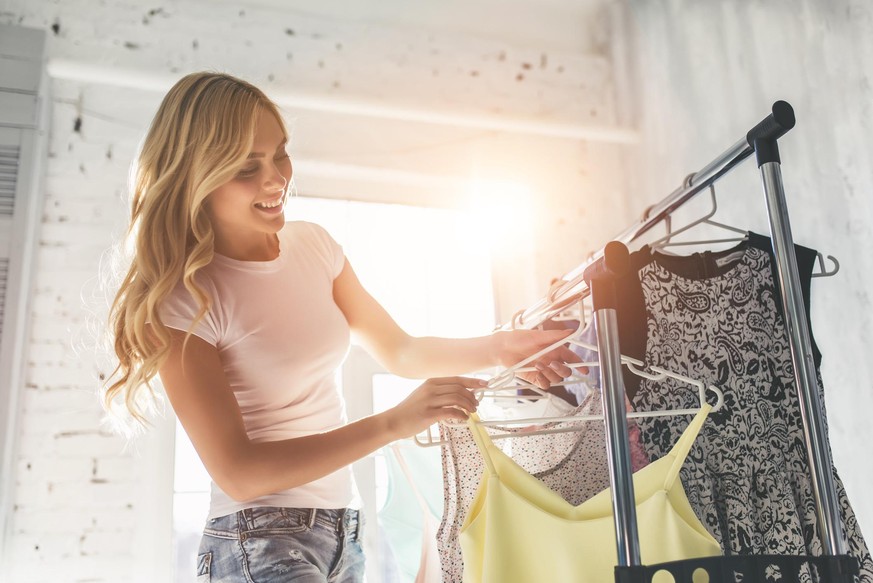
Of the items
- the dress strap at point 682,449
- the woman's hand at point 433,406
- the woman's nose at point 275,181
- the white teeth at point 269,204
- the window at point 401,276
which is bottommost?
the dress strap at point 682,449

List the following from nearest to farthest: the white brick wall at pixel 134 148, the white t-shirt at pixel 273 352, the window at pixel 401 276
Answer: the white t-shirt at pixel 273 352 → the white brick wall at pixel 134 148 → the window at pixel 401 276

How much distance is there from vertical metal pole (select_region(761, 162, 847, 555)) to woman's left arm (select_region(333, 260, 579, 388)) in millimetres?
365

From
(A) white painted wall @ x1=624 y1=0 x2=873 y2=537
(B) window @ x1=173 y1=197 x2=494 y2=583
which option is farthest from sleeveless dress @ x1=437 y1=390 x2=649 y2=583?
(B) window @ x1=173 y1=197 x2=494 y2=583

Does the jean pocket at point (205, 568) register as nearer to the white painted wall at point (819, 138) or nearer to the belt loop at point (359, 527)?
the belt loop at point (359, 527)

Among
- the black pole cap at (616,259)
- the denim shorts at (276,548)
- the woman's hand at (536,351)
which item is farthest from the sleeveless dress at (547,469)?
the black pole cap at (616,259)

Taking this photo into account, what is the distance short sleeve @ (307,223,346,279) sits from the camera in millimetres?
1543

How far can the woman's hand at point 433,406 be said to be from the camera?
3.92 feet

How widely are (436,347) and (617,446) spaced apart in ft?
1.90

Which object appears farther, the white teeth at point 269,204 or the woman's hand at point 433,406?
the white teeth at point 269,204

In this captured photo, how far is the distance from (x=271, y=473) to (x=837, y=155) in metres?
1.56

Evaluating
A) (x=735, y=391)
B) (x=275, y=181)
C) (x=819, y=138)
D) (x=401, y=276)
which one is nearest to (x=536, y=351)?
(x=735, y=391)

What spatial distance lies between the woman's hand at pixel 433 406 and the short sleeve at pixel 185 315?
33 cm

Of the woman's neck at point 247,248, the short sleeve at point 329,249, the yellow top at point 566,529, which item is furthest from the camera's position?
the short sleeve at point 329,249

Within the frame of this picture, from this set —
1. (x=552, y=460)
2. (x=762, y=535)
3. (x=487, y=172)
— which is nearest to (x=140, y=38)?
(x=487, y=172)
